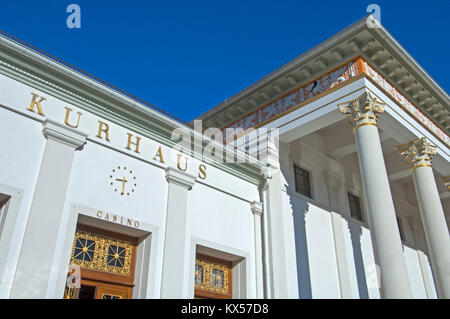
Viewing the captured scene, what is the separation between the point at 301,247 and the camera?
11039mm

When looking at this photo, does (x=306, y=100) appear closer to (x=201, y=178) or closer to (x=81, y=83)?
(x=201, y=178)

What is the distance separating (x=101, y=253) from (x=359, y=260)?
27.0ft

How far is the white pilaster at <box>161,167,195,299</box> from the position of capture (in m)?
7.42

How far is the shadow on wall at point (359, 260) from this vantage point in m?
12.1

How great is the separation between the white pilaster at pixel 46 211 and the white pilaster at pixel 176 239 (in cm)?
200

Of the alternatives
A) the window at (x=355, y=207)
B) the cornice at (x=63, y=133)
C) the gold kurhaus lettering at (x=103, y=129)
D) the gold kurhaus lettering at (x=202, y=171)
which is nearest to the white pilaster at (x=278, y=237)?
the gold kurhaus lettering at (x=202, y=171)

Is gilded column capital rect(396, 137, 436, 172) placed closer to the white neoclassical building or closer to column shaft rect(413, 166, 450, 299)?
the white neoclassical building

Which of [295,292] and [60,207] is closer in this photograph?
[60,207]

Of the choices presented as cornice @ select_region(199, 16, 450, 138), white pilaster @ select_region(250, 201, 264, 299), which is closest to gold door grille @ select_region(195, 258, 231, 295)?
white pilaster @ select_region(250, 201, 264, 299)

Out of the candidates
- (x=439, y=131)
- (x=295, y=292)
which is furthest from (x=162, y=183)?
(x=439, y=131)

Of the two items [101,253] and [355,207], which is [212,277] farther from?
[355,207]

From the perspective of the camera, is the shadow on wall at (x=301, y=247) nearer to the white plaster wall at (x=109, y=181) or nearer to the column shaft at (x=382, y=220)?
the white plaster wall at (x=109, y=181)

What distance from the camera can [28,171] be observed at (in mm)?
6328
